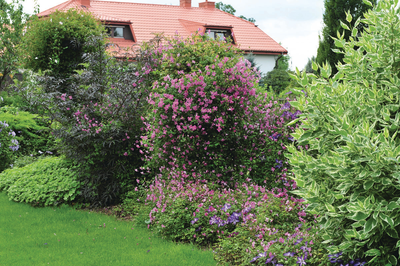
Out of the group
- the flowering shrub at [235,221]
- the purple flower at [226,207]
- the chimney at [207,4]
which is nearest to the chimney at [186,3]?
the chimney at [207,4]

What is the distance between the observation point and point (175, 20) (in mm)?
25984

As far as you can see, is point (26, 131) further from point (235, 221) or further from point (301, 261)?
point (301, 261)

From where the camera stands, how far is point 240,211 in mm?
5125

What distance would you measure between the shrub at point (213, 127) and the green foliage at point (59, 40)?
7033 mm

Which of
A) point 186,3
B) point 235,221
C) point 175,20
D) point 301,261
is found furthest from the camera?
point 186,3

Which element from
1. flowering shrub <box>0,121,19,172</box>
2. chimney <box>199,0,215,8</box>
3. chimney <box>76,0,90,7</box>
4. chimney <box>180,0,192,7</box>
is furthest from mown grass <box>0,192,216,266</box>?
chimney <box>199,0,215,8</box>

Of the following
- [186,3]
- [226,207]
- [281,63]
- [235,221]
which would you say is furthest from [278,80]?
[235,221]

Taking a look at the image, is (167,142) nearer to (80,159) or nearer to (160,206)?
(160,206)

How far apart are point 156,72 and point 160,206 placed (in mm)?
2803

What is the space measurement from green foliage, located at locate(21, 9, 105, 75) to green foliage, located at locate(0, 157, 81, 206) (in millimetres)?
5368

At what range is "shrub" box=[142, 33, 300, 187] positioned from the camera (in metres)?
6.22

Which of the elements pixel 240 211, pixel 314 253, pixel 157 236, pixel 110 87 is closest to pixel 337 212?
pixel 314 253

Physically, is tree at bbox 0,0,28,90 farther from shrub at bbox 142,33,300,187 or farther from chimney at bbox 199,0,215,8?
chimney at bbox 199,0,215,8

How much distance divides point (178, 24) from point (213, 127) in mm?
20493
